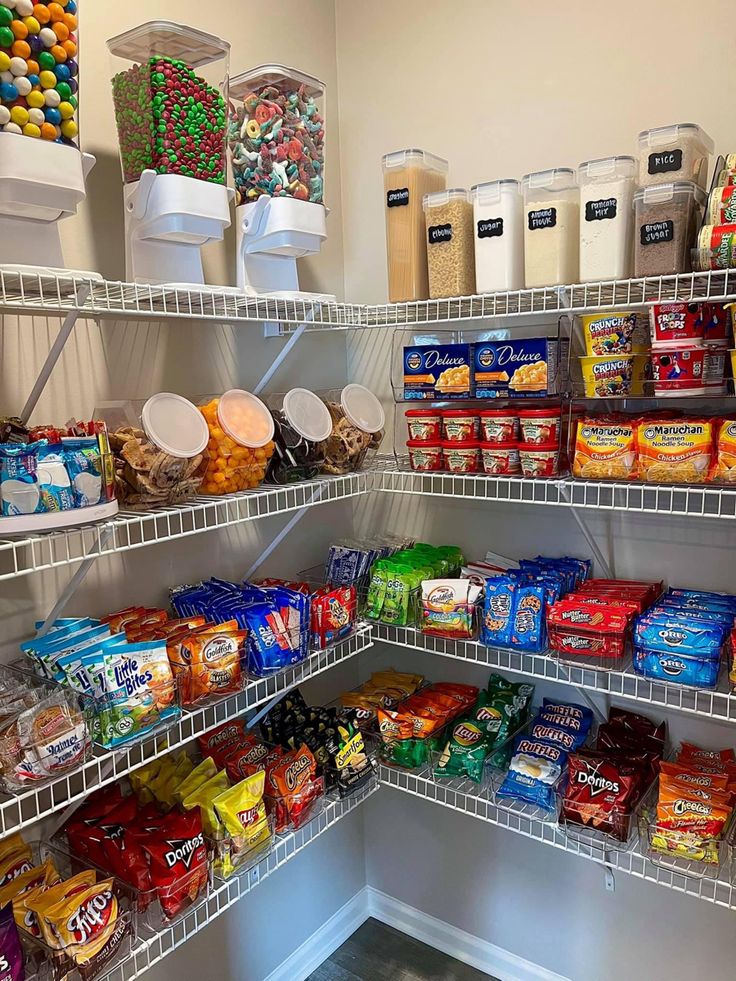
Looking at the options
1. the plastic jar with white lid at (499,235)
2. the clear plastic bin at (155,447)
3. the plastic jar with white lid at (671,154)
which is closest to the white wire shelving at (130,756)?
the clear plastic bin at (155,447)

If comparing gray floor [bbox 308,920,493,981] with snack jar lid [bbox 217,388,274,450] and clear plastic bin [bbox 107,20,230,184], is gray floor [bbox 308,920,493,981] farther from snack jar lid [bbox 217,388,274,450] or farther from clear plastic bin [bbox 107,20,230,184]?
clear plastic bin [bbox 107,20,230,184]

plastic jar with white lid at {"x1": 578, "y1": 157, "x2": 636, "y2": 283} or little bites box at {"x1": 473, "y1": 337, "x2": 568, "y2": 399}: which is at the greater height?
plastic jar with white lid at {"x1": 578, "y1": 157, "x2": 636, "y2": 283}

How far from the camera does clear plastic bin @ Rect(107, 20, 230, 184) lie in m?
1.37

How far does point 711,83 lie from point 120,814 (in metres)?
1.95

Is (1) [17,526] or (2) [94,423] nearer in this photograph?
(1) [17,526]

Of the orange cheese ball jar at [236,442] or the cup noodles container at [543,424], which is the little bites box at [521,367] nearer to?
the cup noodles container at [543,424]

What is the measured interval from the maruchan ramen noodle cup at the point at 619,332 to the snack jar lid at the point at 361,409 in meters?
0.56

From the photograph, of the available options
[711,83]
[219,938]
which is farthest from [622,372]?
[219,938]

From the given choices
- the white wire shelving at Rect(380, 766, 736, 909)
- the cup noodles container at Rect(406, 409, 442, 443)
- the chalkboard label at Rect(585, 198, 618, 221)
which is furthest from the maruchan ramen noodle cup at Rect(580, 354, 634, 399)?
the white wire shelving at Rect(380, 766, 736, 909)

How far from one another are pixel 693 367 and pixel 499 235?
19.6 inches

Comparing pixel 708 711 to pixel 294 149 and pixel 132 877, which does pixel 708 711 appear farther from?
pixel 294 149

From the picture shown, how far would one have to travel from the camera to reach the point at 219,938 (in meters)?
1.91

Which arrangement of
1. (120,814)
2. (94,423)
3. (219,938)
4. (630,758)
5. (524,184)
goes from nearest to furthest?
1. (94,423)
2. (120,814)
3. (524,184)
4. (630,758)
5. (219,938)

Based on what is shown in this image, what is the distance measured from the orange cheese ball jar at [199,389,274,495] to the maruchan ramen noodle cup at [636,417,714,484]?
78 centimetres
